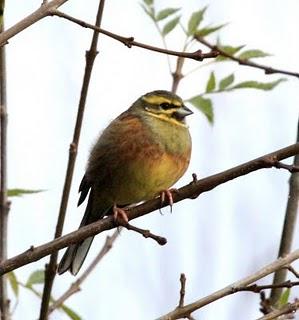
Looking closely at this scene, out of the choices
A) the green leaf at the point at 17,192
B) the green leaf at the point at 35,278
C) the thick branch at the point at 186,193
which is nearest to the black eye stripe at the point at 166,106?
the green leaf at the point at 35,278

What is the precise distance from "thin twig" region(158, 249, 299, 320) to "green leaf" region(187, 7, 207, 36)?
160 cm

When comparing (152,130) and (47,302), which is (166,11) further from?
(47,302)

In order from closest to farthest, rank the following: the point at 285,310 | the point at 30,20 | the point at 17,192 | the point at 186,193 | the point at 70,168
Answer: the point at 30,20, the point at 285,310, the point at 186,193, the point at 70,168, the point at 17,192

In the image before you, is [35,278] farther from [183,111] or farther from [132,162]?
[183,111]

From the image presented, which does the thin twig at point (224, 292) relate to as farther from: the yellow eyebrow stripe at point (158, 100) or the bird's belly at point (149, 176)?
the yellow eyebrow stripe at point (158, 100)

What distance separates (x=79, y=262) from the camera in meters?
4.21

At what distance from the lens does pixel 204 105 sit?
414 centimetres

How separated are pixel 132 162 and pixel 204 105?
455mm

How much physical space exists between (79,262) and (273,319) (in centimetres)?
172

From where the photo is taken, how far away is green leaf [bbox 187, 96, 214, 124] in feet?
13.5

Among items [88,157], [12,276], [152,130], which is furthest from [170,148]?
[12,276]

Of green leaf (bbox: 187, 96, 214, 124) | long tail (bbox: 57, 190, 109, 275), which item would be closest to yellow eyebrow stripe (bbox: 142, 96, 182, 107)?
green leaf (bbox: 187, 96, 214, 124)

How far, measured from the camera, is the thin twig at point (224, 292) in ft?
8.82

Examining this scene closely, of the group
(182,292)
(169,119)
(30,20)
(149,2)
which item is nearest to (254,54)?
(149,2)
